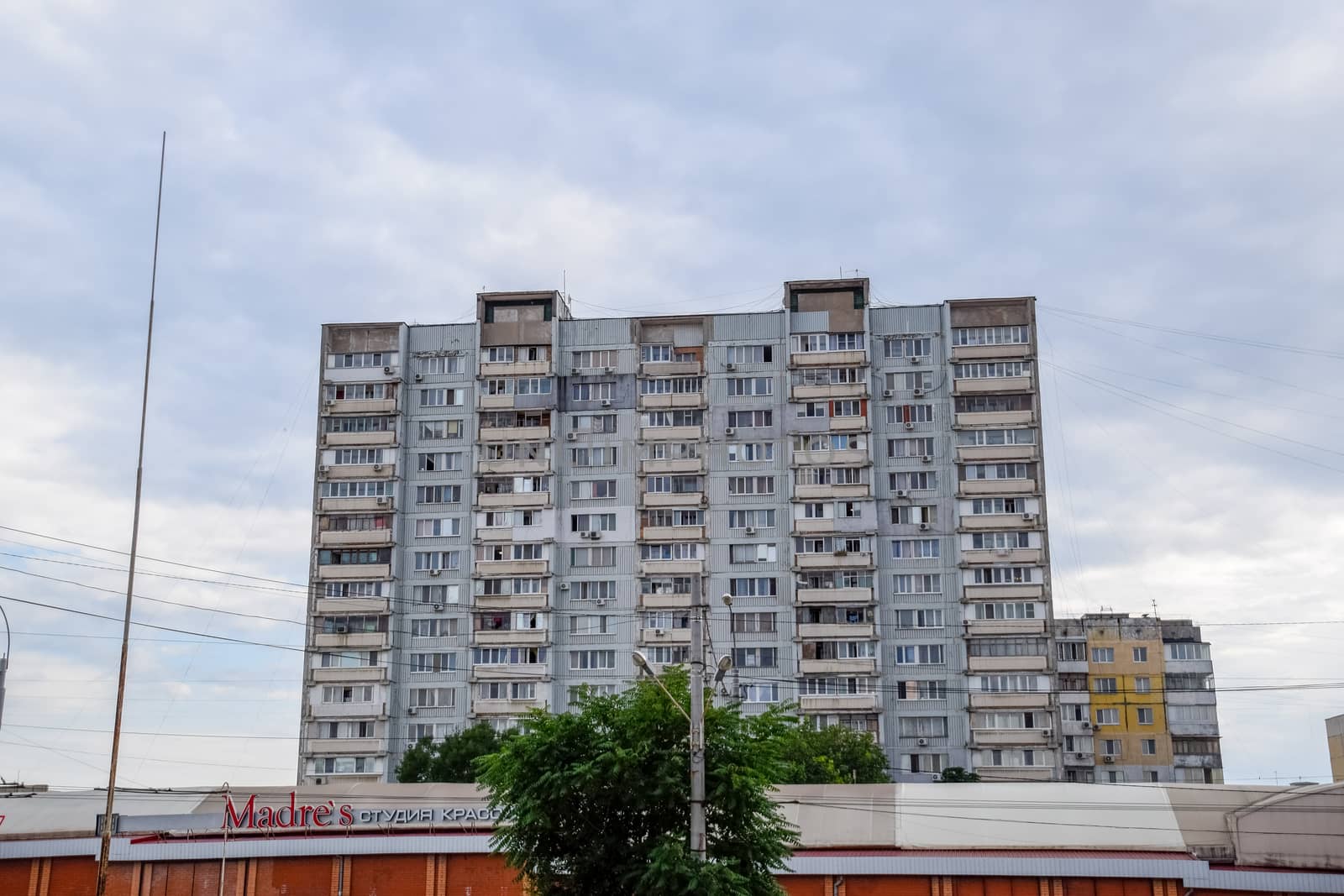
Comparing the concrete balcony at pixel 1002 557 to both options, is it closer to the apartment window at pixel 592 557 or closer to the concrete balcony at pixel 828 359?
the concrete balcony at pixel 828 359

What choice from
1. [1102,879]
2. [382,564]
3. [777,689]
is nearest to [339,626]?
[382,564]

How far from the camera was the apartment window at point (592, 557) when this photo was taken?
101250 millimetres

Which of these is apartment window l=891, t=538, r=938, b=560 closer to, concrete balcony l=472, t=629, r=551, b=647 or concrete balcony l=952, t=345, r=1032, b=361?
concrete balcony l=952, t=345, r=1032, b=361

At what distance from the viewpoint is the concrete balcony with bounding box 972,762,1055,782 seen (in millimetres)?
93812

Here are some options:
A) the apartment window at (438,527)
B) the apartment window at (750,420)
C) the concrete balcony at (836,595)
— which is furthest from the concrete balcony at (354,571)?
the concrete balcony at (836,595)

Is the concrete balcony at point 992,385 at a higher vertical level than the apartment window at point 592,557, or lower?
higher

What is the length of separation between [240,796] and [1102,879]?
135 ft

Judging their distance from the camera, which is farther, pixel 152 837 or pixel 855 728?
pixel 855 728

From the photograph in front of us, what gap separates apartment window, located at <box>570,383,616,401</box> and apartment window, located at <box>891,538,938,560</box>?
25.7 meters

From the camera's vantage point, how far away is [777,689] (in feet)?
318

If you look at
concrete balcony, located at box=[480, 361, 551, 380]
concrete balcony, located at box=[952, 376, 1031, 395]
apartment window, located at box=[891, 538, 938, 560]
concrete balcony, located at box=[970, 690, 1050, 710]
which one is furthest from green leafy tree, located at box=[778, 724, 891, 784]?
concrete balcony, located at box=[480, 361, 551, 380]

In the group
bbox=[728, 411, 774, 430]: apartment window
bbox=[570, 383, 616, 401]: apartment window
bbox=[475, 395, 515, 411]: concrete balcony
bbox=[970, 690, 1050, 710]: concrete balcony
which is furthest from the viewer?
bbox=[570, 383, 616, 401]: apartment window

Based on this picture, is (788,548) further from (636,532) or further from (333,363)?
(333,363)

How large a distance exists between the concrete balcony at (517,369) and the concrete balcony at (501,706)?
26003 millimetres
